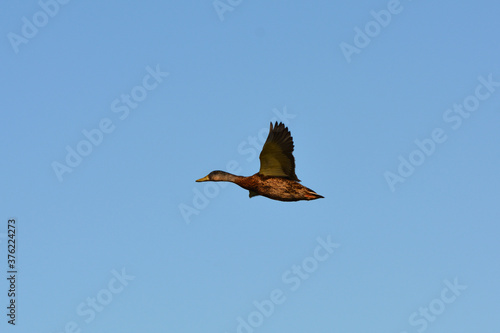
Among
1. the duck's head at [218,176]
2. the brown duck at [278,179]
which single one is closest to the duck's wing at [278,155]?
the brown duck at [278,179]

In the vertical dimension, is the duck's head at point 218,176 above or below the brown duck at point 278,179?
above

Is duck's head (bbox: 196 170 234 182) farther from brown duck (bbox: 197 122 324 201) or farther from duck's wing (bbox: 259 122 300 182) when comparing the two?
duck's wing (bbox: 259 122 300 182)

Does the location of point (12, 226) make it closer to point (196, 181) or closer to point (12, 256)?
point (12, 256)

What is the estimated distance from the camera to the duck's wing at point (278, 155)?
43.5 meters

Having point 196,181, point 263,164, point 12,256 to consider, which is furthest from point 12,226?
point 263,164

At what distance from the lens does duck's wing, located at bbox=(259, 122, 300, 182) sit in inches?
1713

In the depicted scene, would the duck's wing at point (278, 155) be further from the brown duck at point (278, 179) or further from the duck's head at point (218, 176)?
the duck's head at point (218, 176)

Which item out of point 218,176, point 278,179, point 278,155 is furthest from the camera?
point 218,176

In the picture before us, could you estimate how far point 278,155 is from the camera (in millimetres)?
43812

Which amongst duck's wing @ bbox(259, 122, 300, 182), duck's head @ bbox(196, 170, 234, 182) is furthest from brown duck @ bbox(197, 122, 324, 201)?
duck's head @ bbox(196, 170, 234, 182)

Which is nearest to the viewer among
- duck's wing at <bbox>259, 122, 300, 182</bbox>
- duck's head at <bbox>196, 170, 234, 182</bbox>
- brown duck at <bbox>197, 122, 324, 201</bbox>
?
duck's wing at <bbox>259, 122, 300, 182</bbox>

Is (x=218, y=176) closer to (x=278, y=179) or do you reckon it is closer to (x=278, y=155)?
(x=278, y=179)

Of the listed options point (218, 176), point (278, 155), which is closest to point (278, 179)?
point (278, 155)

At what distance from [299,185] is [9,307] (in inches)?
491
